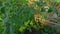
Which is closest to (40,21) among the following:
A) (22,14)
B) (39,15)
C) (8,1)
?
(39,15)

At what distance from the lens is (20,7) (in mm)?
1208

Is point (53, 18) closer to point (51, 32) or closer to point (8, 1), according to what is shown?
point (51, 32)

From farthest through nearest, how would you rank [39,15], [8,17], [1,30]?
[39,15]
[1,30]
[8,17]

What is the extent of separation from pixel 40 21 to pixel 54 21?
14 cm

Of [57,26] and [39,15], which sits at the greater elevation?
[39,15]

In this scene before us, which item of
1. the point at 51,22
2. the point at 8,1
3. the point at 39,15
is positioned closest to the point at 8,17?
the point at 8,1

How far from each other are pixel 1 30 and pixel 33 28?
0.31 metres

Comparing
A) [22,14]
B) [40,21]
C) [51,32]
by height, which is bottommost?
[51,32]

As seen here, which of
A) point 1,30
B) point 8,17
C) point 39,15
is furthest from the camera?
point 39,15

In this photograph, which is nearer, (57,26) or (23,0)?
(23,0)

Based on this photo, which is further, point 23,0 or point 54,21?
point 54,21

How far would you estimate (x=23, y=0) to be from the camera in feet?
3.92

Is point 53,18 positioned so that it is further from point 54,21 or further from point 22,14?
point 22,14

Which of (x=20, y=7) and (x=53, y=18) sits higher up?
(x=20, y=7)
